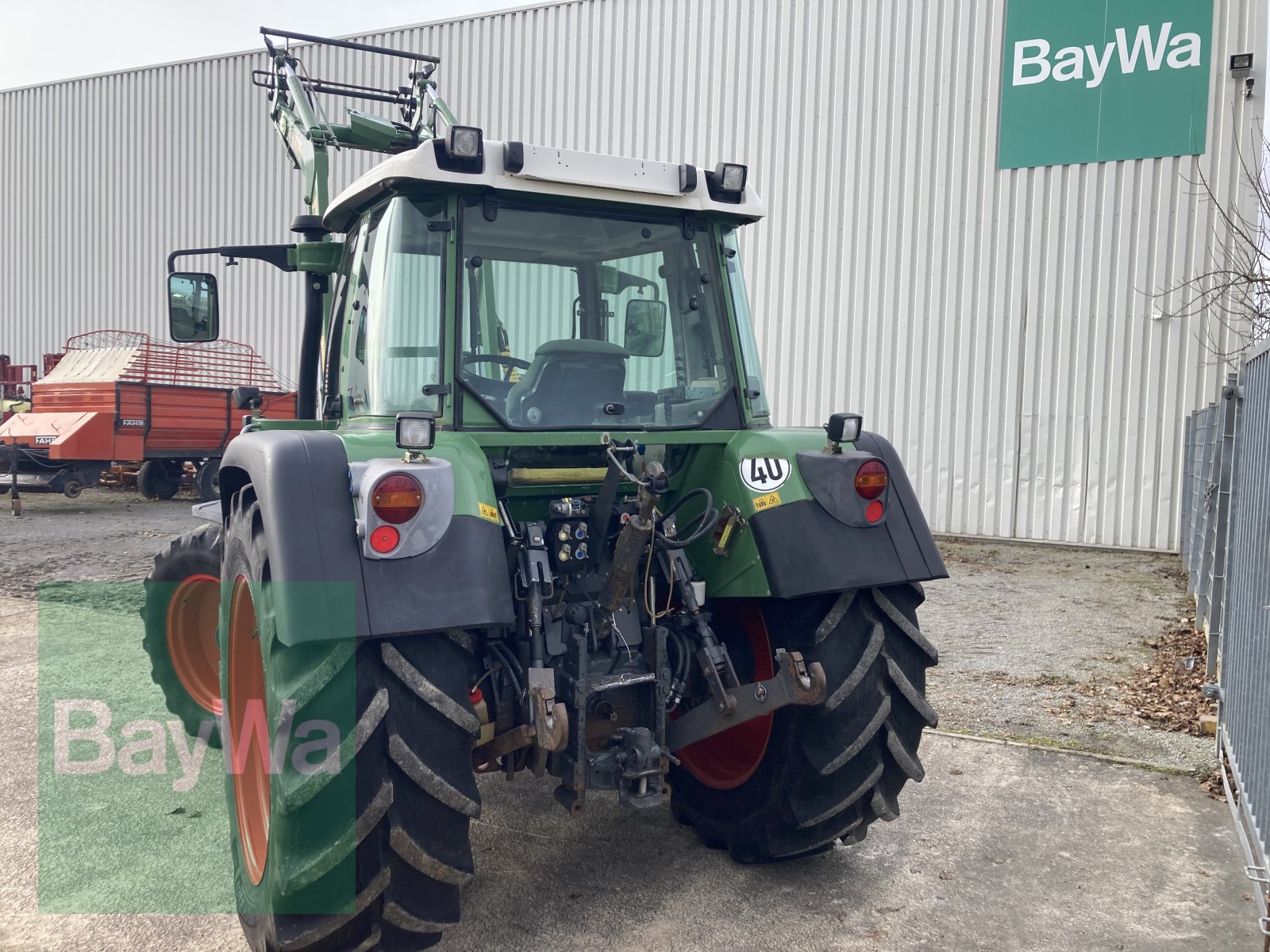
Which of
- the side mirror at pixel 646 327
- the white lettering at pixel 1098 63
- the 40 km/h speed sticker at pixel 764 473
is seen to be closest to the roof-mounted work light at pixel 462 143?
the side mirror at pixel 646 327

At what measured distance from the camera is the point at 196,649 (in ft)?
15.9

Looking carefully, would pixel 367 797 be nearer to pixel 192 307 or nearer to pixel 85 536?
pixel 192 307

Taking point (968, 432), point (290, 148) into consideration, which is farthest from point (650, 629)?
point (968, 432)

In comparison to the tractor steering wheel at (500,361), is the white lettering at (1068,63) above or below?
above

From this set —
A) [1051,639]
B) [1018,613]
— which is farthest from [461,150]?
[1018,613]

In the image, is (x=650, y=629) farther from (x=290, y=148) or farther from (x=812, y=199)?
(x=812, y=199)

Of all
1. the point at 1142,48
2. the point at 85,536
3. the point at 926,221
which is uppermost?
the point at 1142,48

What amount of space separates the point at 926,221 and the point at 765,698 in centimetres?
1038

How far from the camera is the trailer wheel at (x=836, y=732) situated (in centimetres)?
341

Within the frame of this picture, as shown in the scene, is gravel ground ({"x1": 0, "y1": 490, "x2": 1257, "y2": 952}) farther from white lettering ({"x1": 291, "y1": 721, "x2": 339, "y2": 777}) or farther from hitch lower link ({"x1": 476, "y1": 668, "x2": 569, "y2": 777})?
white lettering ({"x1": 291, "y1": 721, "x2": 339, "y2": 777})

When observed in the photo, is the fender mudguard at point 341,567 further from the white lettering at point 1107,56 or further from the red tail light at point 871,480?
the white lettering at point 1107,56

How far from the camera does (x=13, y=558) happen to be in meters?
9.80

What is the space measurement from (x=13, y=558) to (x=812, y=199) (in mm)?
9741

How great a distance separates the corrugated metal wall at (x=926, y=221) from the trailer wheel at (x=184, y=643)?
9.37 metres
